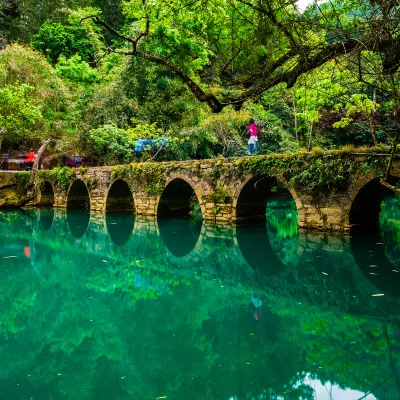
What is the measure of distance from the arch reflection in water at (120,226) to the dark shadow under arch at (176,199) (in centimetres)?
124

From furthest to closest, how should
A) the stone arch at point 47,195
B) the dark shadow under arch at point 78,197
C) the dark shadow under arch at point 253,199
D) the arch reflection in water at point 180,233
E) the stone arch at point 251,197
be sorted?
the stone arch at point 47,195 → the dark shadow under arch at point 78,197 → the dark shadow under arch at point 253,199 → the stone arch at point 251,197 → the arch reflection in water at point 180,233

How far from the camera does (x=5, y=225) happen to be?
14.2 metres

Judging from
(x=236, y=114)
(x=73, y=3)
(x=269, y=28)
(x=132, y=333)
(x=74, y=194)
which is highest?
(x=73, y=3)

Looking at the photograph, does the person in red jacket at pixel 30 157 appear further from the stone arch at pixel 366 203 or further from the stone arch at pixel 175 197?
the stone arch at pixel 366 203

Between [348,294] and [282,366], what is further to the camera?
[348,294]

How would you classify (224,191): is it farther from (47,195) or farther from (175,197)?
(47,195)

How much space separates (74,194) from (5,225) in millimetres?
6086

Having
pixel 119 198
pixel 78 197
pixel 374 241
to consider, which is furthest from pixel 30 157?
pixel 374 241

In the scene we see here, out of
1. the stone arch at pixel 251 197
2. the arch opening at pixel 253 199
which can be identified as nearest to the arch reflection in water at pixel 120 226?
the stone arch at pixel 251 197

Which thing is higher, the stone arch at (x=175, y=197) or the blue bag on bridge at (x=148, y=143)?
the blue bag on bridge at (x=148, y=143)

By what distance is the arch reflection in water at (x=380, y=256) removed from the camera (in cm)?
657

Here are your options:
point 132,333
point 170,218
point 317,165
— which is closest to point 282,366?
point 132,333

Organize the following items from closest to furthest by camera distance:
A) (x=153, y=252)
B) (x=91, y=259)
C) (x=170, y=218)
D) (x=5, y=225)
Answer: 1. (x=91, y=259)
2. (x=153, y=252)
3. (x=5, y=225)
4. (x=170, y=218)

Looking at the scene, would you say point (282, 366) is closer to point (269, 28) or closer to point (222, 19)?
point (269, 28)
